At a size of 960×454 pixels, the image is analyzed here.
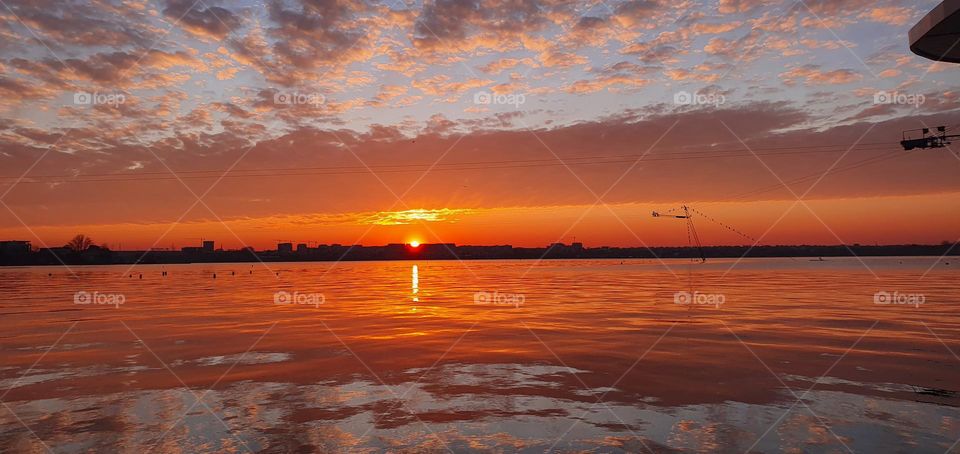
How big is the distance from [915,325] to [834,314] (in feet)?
15.0

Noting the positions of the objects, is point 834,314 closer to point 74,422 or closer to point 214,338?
point 214,338

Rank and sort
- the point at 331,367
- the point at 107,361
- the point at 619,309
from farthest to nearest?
the point at 619,309
the point at 107,361
the point at 331,367

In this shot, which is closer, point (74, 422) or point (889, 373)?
point (74, 422)

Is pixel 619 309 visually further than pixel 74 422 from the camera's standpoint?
Yes

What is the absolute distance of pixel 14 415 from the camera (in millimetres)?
11031

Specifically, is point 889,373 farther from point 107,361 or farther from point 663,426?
point 107,361

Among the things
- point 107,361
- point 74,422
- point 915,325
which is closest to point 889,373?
point 915,325

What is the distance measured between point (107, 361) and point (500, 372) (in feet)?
37.8

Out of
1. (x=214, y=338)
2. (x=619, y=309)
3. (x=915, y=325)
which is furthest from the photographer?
(x=619, y=309)

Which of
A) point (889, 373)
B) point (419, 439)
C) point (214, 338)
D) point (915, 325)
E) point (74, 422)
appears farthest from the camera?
point (915, 325)

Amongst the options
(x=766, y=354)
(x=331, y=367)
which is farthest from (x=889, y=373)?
(x=331, y=367)

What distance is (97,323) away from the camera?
27.5 metres

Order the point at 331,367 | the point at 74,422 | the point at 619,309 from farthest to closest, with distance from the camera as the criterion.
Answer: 1. the point at 619,309
2. the point at 331,367
3. the point at 74,422

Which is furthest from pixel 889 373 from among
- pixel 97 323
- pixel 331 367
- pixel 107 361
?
pixel 97 323
